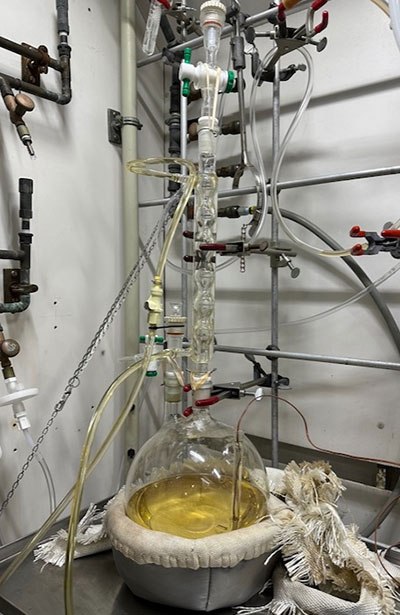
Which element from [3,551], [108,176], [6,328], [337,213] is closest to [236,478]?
[3,551]

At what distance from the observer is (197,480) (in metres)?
0.75

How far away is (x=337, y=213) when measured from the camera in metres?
1.15

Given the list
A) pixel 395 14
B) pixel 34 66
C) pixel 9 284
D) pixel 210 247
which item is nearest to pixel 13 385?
pixel 9 284

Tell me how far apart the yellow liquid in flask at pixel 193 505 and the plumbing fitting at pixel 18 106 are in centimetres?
85

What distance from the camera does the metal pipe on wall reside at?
1278mm

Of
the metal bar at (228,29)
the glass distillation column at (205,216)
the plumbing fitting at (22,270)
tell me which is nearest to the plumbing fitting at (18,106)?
the plumbing fitting at (22,270)

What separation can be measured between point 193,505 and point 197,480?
1.7 inches

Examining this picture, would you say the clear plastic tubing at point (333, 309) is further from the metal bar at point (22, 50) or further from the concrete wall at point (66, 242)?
the metal bar at point (22, 50)

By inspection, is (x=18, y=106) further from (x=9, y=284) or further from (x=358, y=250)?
(x=358, y=250)

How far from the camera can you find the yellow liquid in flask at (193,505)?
2.20 feet

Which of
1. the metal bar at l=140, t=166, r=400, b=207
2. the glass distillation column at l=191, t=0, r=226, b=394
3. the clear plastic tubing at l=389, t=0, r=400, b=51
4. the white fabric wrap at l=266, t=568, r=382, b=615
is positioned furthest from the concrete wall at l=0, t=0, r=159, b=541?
the clear plastic tubing at l=389, t=0, r=400, b=51

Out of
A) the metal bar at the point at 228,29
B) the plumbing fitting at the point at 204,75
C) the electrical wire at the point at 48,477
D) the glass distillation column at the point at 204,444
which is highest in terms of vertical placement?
the metal bar at the point at 228,29

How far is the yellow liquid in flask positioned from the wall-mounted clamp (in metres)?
1.05

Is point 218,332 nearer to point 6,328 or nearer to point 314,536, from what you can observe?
point 6,328
